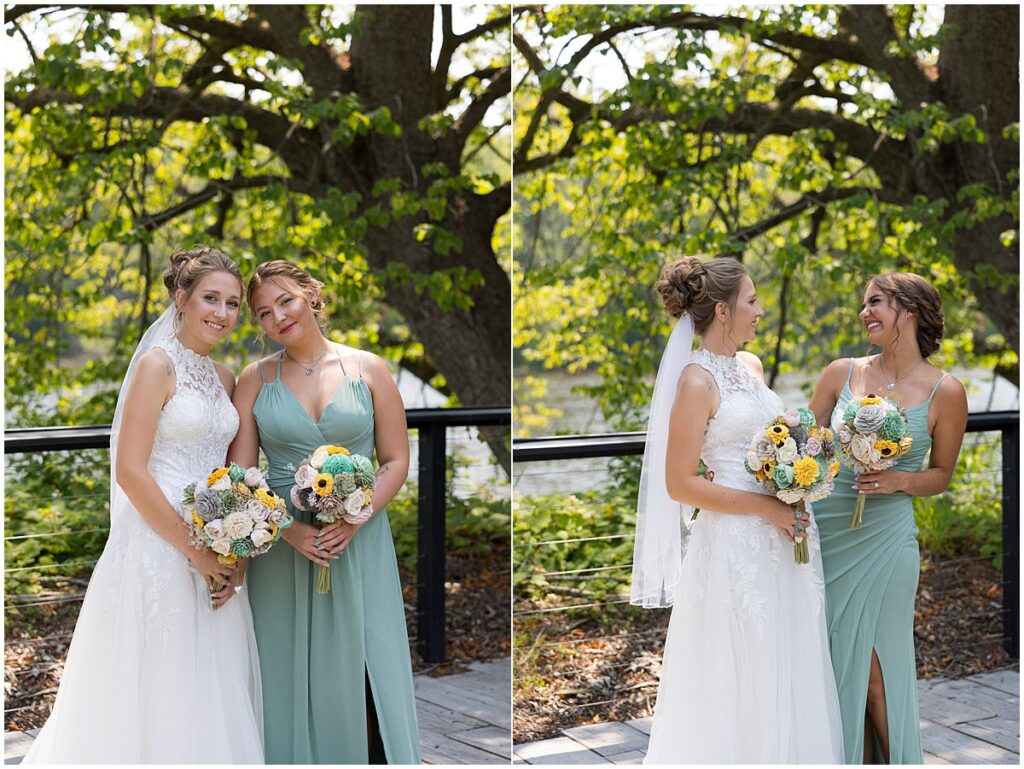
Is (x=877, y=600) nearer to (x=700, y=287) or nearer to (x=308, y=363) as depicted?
(x=700, y=287)

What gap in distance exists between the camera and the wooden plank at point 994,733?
3549 millimetres

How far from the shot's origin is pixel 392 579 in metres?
3.10

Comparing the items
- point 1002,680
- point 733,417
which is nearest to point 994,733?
point 1002,680

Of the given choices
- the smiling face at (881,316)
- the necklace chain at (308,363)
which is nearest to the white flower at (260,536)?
the necklace chain at (308,363)

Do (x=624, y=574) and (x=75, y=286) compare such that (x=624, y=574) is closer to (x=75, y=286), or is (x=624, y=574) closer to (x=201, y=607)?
(x=201, y=607)

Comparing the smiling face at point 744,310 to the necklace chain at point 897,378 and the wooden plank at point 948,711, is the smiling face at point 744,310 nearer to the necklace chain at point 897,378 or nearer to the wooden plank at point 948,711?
the necklace chain at point 897,378

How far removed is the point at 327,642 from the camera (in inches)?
119

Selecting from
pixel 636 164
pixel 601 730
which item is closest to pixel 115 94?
pixel 636 164

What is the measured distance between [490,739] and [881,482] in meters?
1.67

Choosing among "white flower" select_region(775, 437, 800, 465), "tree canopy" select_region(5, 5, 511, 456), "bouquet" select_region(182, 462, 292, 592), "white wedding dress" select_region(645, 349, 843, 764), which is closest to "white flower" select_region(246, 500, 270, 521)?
"bouquet" select_region(182, 462, 292, 592)

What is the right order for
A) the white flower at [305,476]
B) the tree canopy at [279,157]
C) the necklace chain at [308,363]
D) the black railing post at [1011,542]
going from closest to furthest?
the white flower at [305,476]
the necklace chain at [308,363]
the black railing post at [1011,542]
the tree canopy at [279,157]

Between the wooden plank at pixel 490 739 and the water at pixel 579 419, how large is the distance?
3.33ft

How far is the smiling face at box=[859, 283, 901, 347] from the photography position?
313 cm

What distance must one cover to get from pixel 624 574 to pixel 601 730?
955 mm
